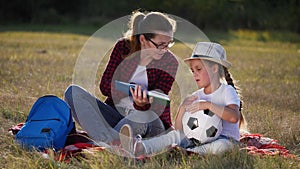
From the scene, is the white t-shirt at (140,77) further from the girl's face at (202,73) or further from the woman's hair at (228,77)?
the woman's hair at (228,77)

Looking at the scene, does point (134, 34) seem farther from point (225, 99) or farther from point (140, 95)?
point (225, 99)

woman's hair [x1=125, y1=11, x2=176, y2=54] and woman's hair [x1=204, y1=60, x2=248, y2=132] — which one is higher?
woman's hair [x1=125, y1=11, x2=176, y2=54]

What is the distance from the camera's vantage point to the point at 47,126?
4652 millimetres

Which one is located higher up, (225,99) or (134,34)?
(134,34)

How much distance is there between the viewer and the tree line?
26383mm

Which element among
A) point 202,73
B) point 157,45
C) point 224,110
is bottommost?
point 224,110

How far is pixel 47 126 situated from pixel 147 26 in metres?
1.30

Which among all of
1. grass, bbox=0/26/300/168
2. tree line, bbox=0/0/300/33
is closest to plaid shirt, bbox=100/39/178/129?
grass, bbox=0/26/300/168

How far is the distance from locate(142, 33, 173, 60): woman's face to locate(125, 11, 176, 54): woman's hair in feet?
0.15

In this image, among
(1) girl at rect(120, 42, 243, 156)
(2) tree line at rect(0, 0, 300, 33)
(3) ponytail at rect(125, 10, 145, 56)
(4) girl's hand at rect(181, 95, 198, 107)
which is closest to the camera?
(1) girl at rect(120, 42, 243, 156)

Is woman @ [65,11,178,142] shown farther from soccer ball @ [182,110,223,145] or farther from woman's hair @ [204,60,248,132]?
woman's hair @ [204,60,248,132]

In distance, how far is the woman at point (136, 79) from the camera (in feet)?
16.1

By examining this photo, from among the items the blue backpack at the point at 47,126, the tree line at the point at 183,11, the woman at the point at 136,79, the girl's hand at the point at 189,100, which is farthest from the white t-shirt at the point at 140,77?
the tree line at the point at 183,11

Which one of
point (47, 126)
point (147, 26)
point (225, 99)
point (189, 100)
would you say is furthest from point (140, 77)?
point (47, 126)
